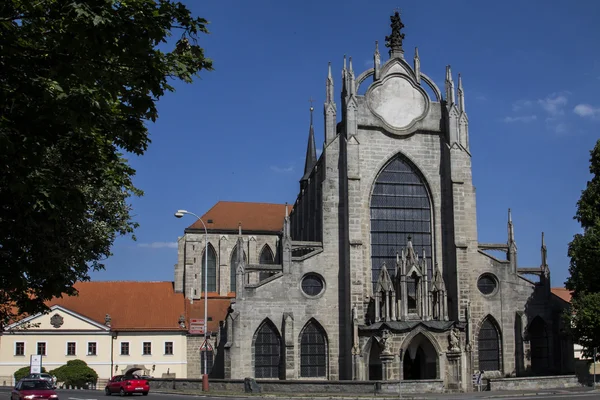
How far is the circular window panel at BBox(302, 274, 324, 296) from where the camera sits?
4028 cm

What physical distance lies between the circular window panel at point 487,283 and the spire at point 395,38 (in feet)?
47.2

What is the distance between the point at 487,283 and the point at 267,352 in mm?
13387

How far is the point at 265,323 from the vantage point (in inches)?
1553

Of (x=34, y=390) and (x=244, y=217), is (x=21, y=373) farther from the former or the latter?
(x=34, y=390)

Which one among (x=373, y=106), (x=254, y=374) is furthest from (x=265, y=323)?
(x=373, y=106)

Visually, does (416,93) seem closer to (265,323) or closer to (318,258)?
(318,258)

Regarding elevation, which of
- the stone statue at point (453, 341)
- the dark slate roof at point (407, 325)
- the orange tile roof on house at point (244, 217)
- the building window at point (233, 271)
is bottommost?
the stone statue at point (453, 341)

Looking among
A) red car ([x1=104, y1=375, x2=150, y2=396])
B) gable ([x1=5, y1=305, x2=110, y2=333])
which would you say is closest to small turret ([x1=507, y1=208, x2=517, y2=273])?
red car ([x1=104, y1=375, x2=150, y2=396])

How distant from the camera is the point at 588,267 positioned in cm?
3641

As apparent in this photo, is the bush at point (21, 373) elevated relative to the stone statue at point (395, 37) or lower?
lower

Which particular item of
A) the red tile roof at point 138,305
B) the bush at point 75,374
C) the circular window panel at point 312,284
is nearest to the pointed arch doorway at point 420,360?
the circular window panel at point 312,284

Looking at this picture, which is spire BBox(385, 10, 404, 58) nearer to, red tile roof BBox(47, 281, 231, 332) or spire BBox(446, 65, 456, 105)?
spire BBox(446, 65, 456, 105)

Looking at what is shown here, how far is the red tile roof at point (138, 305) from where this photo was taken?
179 ft

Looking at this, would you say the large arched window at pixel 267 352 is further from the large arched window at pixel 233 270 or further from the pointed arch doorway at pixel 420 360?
the large arched window at pixel 233 270
